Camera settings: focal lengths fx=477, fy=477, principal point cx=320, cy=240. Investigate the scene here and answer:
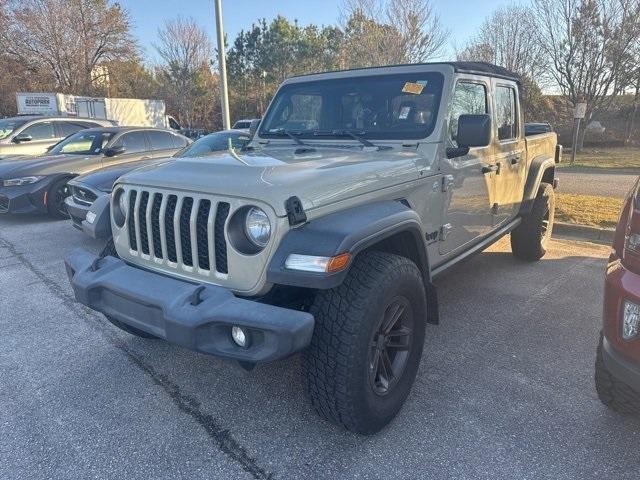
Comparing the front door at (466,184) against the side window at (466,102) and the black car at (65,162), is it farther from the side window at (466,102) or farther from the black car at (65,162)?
the black car at (65,162)

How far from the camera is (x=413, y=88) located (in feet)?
11.3

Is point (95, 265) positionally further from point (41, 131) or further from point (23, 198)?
point (41, 131)

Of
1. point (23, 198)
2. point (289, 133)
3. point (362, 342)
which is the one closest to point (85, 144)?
point (23, 198)

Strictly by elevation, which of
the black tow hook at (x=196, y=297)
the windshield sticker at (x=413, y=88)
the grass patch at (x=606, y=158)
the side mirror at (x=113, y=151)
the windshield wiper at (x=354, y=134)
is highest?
the windshield sticker at (x=413, y=88)

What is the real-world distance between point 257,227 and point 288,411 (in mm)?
1163

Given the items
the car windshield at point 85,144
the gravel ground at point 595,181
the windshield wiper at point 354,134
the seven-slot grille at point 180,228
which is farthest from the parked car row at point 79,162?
the gravel ground at point 595,181

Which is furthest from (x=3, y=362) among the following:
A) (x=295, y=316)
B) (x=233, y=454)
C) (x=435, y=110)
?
(x=435, y=110)

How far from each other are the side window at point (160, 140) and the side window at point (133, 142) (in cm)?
18

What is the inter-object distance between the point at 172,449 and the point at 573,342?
9.44 feet

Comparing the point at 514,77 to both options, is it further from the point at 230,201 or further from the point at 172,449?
the point at 172,449

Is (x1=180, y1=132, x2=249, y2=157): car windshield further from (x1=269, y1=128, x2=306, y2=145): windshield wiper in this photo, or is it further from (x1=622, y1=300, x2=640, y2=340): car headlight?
(x1=622, y1=300, x2=640, y2=340): car headlight

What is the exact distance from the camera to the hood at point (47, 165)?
7738mm

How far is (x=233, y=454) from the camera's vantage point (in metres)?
2.40

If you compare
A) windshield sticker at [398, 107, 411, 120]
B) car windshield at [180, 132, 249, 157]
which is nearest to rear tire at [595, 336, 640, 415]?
windshield sticker at [398, 107, 411, 120]
